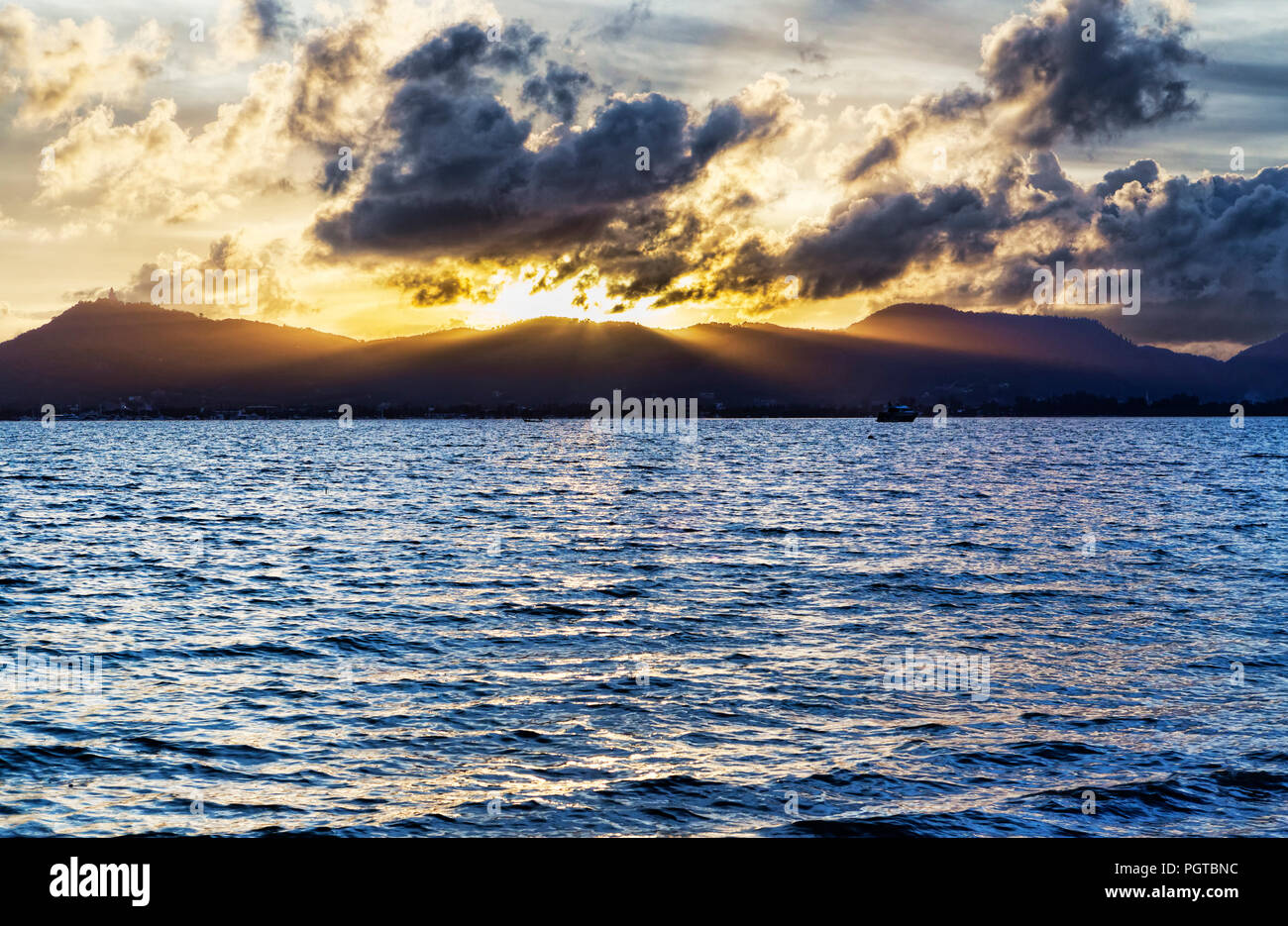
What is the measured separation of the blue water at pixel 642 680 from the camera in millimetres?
16281

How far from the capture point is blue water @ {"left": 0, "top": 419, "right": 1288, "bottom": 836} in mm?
16281

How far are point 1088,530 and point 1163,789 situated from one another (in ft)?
148

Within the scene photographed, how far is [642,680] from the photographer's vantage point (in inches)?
936
